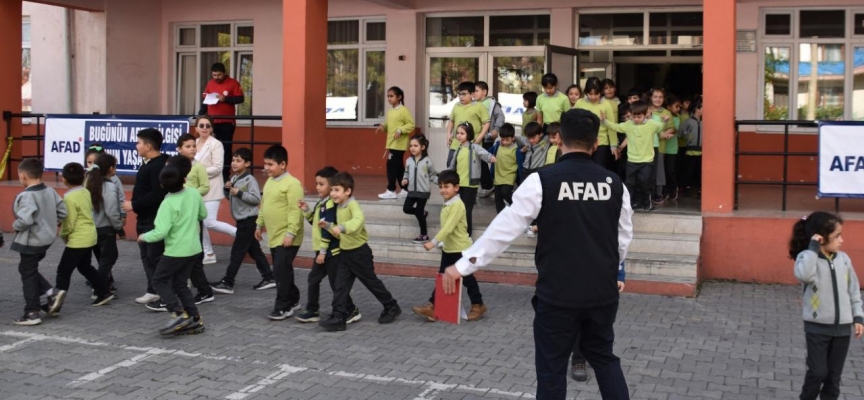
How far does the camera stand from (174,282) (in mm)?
8023

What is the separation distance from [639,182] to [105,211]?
5.80 metres

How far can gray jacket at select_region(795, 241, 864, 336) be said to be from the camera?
5.57 metres

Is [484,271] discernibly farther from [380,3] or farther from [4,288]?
[380,3]

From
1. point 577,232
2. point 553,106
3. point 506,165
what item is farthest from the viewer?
point 553,106

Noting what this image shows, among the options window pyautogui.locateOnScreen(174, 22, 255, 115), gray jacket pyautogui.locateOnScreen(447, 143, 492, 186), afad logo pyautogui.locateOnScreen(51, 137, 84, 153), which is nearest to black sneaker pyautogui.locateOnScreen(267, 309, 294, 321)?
gray jacket pyautogui.locateOnScreen(447, 143, 492, 186)

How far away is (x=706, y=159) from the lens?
1061cm

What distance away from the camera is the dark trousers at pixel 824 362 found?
5605 mm

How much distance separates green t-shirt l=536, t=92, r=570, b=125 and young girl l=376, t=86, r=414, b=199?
1783mm

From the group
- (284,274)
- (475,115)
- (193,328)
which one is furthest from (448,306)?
(475,115)

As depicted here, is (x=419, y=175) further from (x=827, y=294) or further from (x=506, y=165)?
(x=827, y=294)

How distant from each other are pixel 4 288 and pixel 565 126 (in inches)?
288

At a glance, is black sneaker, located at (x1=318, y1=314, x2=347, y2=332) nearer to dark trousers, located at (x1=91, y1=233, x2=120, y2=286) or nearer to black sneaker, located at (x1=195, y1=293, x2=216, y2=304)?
black sneaker, located at (x1=195, y1=293, x2=216, y2=304)

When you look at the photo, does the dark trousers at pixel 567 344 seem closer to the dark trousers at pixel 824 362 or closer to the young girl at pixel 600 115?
the dark trousers at pixel 824 362

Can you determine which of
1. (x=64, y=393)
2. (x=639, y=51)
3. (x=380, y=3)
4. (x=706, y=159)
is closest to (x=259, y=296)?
(x=64, y=393)
